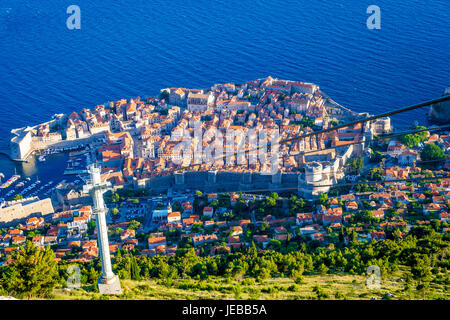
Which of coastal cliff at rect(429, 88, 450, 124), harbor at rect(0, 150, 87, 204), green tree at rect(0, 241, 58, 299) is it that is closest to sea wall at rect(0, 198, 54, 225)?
harbor at rect(0, 150, 87, 204)

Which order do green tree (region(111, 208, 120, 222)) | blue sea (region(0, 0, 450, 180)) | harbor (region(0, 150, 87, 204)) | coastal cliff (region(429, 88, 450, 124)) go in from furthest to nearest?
blue sea (region(0, 0, 450, 180)) → coastal cliff (region(429, 88, 450, 124)) → harbor (region(0, 150, 87, 204)) → green tree (region(111, 208, 120, 222))

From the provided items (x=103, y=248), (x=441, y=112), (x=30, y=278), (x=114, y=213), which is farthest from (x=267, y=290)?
(x=441, y=112)

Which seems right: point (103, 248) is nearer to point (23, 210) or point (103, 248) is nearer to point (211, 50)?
point (23, 210)

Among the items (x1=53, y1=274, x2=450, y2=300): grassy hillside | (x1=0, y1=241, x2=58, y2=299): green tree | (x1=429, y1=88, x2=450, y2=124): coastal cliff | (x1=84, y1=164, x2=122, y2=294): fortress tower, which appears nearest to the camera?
Result: (x1=84, y1=164, x2=122, y2=294): fortress tower

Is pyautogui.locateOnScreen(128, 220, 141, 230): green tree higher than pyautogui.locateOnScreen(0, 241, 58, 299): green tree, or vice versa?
pyautogui.locateOnScreen(128, 220, 141, 230): green tree

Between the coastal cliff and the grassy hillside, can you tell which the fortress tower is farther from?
the coastal cliff

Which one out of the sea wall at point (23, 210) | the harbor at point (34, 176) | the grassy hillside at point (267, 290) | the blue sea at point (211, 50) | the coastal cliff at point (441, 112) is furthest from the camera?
the blue sea at point (211, 50)

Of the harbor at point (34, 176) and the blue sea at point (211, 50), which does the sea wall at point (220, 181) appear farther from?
the blue sea at point (211, 50)

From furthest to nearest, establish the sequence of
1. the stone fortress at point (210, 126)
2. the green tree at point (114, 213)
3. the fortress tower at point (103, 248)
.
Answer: the stone fortress at point (210, 126), the green tree at point (114, 213), the fortress tower at point (103, 248)

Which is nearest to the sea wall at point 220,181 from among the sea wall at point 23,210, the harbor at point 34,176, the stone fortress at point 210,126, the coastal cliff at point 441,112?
the stone fortress at point 210,126
